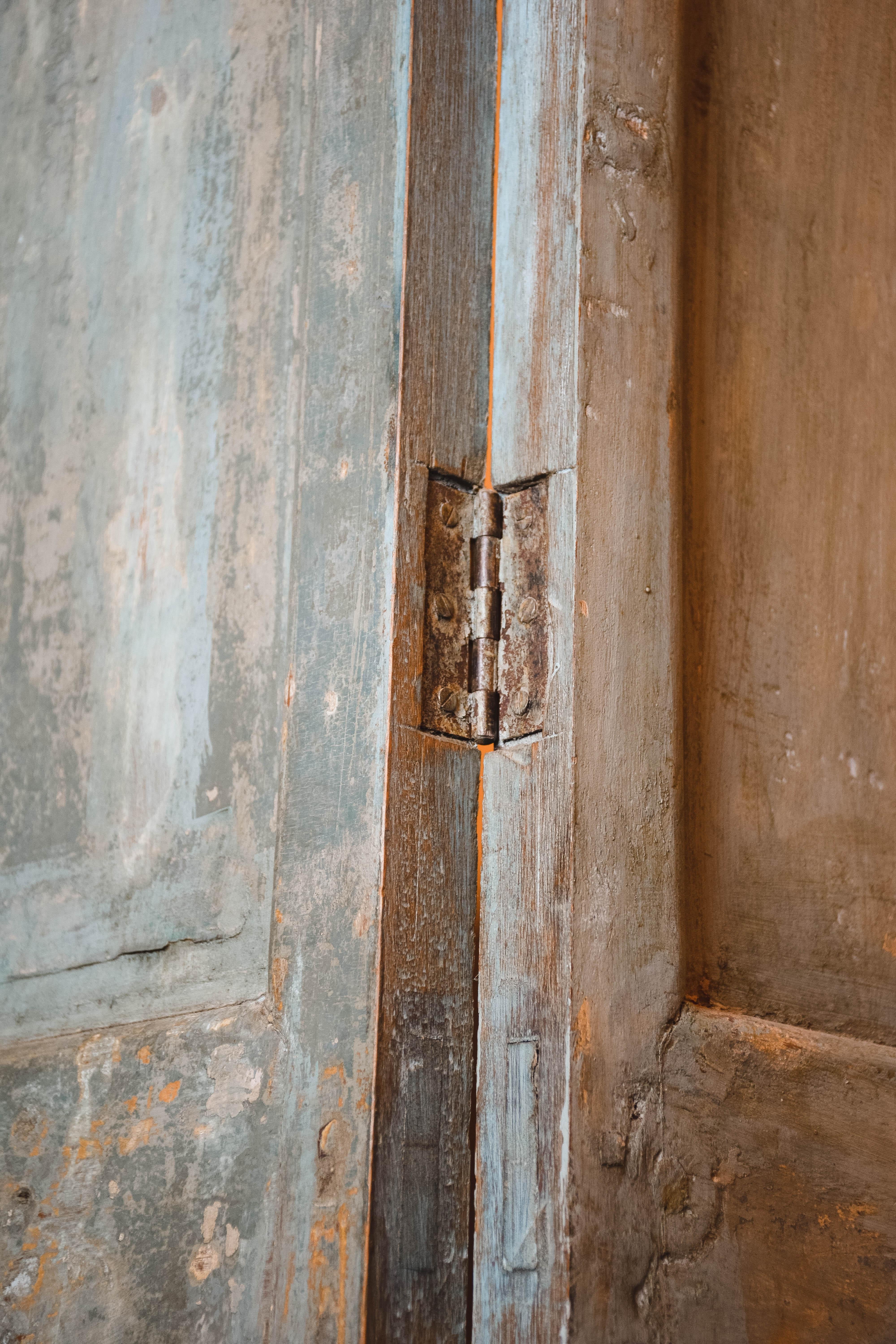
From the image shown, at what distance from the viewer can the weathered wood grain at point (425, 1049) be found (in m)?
0.71

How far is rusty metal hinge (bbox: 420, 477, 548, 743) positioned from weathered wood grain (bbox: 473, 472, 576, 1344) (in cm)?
2

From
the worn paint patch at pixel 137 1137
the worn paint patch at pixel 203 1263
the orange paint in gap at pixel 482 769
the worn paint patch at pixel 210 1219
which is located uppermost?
the orange paint in gap at pixel 482 769

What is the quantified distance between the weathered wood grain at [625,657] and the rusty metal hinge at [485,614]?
0.14 feet

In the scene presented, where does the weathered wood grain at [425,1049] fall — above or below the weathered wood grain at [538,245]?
below

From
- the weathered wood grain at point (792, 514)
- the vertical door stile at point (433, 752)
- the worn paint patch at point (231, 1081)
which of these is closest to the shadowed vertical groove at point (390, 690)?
the vertical door stile at point (433, 752)

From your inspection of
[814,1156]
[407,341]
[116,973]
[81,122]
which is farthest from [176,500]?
[814,1156]

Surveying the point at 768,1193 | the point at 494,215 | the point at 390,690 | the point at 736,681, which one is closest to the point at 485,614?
the point at 390,690

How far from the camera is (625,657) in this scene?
31.7 inches

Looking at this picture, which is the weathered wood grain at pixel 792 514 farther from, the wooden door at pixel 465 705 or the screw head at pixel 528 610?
the screw head at pixel 528 610

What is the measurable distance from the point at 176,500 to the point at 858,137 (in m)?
0.76

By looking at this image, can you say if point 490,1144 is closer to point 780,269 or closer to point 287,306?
point 287,306

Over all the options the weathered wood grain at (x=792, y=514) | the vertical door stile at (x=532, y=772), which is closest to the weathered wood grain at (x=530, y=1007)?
the vertical door stile at (x=532, y=772)

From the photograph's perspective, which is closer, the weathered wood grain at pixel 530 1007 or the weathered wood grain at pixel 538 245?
the weathered wood grain at pixel 530 1007

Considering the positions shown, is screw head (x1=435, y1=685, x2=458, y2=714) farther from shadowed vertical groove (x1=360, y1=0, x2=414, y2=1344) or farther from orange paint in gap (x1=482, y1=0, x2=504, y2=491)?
orange paint in gap (x1=482, y1=0, x2=504, y2=491)
